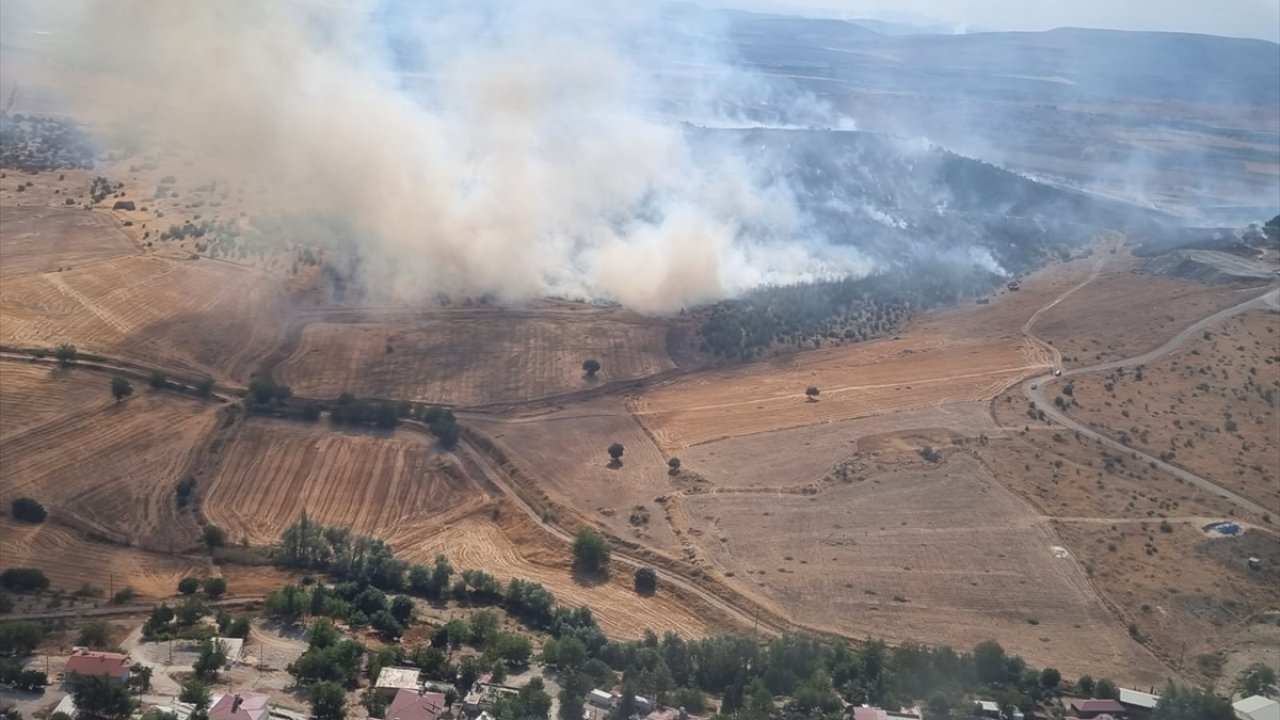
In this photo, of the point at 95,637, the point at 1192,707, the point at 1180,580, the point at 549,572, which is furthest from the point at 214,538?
the point at 1180,580

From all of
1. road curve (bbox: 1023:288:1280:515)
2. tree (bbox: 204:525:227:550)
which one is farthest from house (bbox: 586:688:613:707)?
road curve (bbox: 1023:288:1280:515)

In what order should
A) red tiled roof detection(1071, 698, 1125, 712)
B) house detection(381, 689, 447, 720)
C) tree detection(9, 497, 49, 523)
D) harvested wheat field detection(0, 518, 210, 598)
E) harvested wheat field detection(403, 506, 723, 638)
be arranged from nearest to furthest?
house detection(381, 689, 447, 720) < red tiled roof detection(1071, 698, 1125, 712) < harvested wheat field detection(0, 518, 210, 598) < harvested wheat field detection(403, 506, 723, 638) < tree detection(9, 497, 49, 523)

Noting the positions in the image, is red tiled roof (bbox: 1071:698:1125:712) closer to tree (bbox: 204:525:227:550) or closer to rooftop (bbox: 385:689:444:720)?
rooftop (bbox: 385:689:444:720)

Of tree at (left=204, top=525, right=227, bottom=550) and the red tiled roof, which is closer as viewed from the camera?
the red tiled roof

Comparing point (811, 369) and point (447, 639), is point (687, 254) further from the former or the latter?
point (447, 639)

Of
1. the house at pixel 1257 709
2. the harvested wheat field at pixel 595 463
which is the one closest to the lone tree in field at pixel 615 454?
the harvested wheat field at pixel 595 463

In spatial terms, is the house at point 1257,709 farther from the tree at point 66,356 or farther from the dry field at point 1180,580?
the tree at point 66,356

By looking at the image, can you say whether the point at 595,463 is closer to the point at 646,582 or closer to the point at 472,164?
the point at 646,582
